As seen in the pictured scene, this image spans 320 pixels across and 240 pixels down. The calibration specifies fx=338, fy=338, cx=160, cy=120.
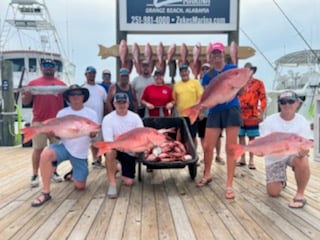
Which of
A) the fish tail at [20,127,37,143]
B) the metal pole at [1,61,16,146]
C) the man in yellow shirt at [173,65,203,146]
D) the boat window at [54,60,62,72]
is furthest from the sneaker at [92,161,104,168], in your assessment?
the boat window at [54,60,62,72]

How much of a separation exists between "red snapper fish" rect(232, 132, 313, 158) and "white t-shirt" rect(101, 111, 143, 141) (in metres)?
1.30

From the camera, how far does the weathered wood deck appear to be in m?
2.63

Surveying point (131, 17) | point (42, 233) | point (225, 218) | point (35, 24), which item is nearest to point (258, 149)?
point (225, 218)

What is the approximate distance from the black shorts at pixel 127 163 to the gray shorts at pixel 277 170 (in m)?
1.57

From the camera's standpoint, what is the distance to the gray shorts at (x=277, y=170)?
134 inches

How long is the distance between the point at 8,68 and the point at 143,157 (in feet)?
18.7

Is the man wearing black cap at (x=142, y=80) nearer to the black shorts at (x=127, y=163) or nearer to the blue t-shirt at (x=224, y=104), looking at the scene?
the black shorts at (x=127, y=163)

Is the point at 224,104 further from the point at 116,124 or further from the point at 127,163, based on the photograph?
the point at 127,163

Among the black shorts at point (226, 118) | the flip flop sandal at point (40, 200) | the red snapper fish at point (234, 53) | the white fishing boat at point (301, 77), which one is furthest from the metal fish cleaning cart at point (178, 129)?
the white fishing boat at point (301, 77)

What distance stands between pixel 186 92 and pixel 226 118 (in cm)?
123

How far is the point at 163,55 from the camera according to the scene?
18.0 ft

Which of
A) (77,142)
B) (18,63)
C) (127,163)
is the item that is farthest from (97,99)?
(18,63)

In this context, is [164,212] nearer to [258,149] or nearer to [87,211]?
[87,211]

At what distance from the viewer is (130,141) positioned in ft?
10.5
